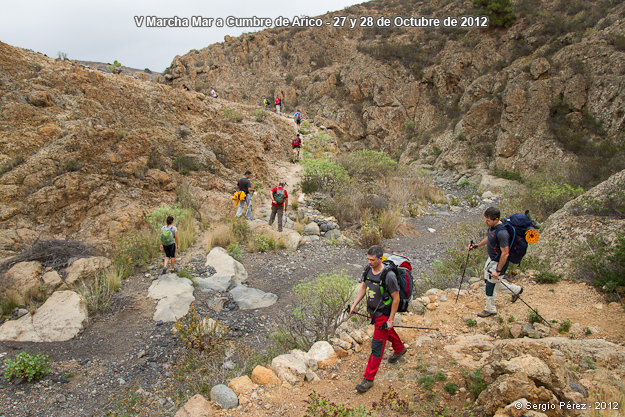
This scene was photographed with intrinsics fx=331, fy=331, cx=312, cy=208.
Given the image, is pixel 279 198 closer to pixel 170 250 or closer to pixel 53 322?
pixel 170 250

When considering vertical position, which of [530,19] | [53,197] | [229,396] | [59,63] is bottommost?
[229,396]

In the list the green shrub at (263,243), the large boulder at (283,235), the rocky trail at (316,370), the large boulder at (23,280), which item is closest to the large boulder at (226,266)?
the rocky trail at (316,370)

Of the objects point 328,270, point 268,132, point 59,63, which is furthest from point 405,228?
point 59,63

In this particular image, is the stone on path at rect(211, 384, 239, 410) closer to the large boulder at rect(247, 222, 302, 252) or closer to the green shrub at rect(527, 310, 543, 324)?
the green shrub at rect(527, 310, 543, 324)

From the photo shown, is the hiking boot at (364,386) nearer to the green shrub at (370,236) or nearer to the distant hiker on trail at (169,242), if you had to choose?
the distant hiker on trail at (169,242)

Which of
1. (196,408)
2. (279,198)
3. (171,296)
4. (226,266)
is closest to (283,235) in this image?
(279,198)

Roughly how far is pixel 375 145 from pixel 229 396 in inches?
953

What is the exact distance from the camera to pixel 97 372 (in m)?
4.37

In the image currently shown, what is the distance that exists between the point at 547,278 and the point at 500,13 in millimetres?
24471

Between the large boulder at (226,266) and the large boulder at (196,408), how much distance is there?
12.1ft

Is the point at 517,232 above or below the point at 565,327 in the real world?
above

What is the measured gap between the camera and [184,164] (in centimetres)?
1073

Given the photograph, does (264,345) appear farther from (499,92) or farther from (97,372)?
(499,92)

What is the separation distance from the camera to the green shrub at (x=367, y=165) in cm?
1503
